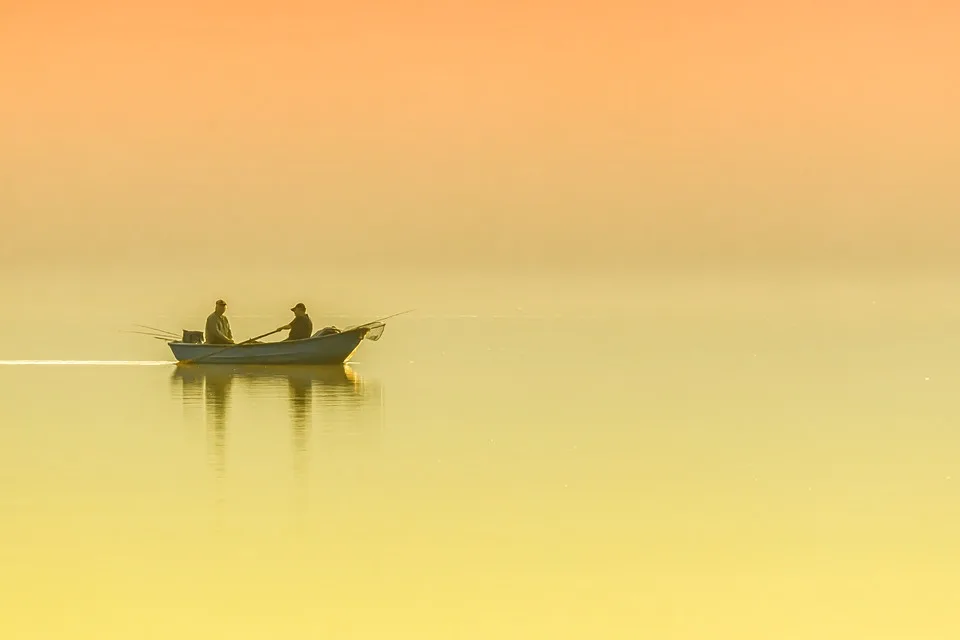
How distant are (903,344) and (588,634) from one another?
38473 millimetres

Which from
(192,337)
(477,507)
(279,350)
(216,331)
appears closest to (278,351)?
(279,350)

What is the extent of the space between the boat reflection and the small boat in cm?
25

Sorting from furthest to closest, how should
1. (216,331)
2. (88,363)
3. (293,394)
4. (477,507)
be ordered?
1. (88,363)
2. (216,331)
3. (293,394)
4. (477,507)

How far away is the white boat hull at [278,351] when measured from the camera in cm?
3198

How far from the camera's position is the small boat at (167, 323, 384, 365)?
32.0m

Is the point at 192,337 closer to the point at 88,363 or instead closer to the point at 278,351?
the point at 278,351

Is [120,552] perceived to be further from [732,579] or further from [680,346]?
[680,346]

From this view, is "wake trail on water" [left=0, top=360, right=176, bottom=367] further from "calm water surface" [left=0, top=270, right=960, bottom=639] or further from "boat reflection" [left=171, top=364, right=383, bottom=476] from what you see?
"calm water surface" [left=0, top=270, right=960, bottom=639]

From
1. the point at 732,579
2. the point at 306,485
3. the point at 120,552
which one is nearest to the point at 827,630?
the point at 732,579

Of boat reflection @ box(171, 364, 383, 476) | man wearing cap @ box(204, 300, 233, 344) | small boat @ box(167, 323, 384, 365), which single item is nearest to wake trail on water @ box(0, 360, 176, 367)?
boat reflection @ box(171, 364, 383, 476)

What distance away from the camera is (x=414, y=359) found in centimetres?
4000

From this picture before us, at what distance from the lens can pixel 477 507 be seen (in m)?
15.1

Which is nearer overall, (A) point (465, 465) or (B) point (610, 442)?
(A) point (465, 465)

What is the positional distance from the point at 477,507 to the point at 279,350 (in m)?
17.4
